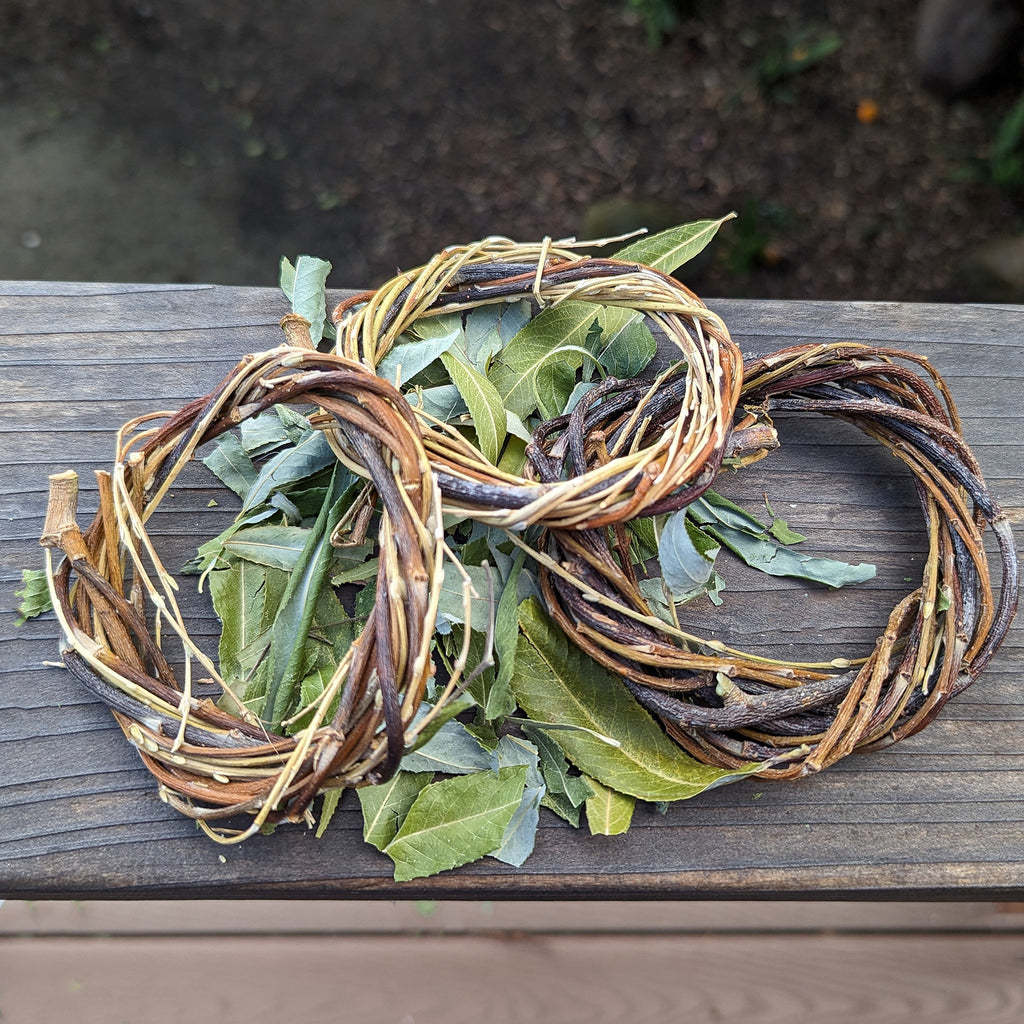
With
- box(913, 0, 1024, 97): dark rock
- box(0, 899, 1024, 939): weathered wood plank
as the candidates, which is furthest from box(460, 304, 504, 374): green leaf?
box(913, 0, 1024, 97): dark rock

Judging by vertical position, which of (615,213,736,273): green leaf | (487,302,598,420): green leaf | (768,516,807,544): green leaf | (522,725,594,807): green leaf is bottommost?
(522,725,594,807): green leaf

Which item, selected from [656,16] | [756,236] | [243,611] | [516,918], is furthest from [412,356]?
[656,16]

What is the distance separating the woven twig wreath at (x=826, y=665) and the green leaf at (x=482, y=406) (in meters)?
0.08

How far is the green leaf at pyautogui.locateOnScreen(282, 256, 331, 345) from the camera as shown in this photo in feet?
2.74

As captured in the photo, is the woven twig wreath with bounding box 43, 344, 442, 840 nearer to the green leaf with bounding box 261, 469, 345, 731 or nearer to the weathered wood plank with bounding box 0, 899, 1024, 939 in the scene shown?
the green leaf with bounding box 261, 469, 345, 731

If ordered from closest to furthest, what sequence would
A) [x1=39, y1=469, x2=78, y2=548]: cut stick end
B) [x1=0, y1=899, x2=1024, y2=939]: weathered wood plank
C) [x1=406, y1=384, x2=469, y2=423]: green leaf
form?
[x1=39, y1=469, x2=78, y2=548]: cut stick end < [x1=406, y1=384, x2=469, y2=423]: green leaf < [x1=0, y1=899, x2=1024, y2=939]: weathered wood plank

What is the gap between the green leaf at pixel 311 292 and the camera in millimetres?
835

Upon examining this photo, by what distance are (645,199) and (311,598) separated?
5.17 ft

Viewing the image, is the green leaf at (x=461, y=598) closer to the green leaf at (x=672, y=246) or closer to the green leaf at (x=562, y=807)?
the green leaf at (x=562, y=807)

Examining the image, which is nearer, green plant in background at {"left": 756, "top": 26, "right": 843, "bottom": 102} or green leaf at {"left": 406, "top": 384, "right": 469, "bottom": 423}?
green leaf at {"left": 406, "top": 384, "right": 469, "bottom": 423}

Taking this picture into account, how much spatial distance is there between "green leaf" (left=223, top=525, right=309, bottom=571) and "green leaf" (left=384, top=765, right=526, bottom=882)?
0.76ft

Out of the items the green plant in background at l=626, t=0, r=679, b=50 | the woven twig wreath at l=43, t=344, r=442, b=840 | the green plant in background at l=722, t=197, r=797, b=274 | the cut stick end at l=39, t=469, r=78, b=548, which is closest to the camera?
the woven twig wreath at l=43, t=344, r=442, b=840

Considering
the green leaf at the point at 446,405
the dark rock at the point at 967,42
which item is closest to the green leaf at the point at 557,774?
the green leaf at the point at 446,405

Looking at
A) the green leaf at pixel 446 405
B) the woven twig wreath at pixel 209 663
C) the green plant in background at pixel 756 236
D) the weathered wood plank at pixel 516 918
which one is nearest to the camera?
the woven twig wreath at pixel 209 663
